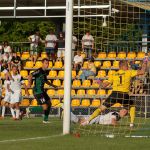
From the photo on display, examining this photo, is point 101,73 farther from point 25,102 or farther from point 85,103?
point 25,102

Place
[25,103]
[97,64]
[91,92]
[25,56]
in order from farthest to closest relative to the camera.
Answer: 1. [25,56]
2. [97,64]
3. [25,103]
4. [91,92]

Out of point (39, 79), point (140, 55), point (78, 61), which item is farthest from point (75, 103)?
point (39, 79)

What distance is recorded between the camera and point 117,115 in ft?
62.7

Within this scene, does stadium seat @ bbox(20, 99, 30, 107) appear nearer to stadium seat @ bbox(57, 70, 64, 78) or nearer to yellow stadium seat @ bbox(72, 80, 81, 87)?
yellow stadium seat @ bbox(72, 80, 81, 87)

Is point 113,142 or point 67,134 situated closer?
point 113,142

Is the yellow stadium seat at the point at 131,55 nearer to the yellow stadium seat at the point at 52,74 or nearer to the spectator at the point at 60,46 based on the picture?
the yellow stadium seat at the point at 52,74

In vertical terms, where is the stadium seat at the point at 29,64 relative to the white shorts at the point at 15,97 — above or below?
above

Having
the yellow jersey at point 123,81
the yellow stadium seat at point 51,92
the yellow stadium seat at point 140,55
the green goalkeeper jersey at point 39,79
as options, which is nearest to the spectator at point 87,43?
the yellow stadium seat at point 140,55

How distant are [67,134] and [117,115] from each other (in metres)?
4.70

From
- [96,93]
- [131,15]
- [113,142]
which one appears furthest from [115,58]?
A: [113,142]

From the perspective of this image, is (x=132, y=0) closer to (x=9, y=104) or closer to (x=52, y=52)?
(x=9, y=104)

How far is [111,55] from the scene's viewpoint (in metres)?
29.8

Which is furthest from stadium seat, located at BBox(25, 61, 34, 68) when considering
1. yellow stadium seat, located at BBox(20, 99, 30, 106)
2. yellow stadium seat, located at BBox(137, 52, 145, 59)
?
yellow stadium seat, located at BBox(137, 52, 145, 59)

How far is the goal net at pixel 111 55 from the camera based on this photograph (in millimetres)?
18344
